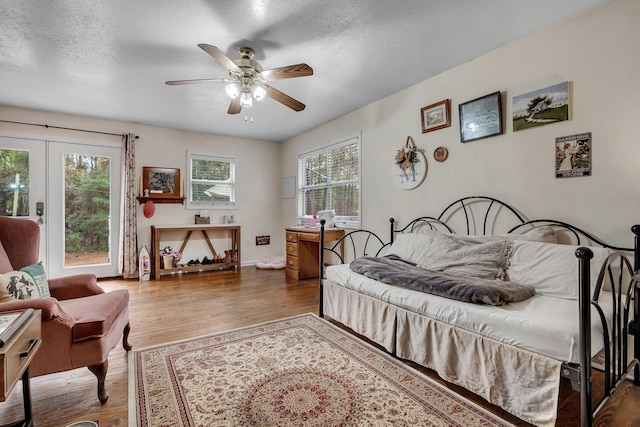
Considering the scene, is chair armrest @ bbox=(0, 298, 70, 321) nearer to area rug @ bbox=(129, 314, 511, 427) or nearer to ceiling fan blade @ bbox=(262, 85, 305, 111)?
area rug @ bbox=(129, 314, 511, 427)

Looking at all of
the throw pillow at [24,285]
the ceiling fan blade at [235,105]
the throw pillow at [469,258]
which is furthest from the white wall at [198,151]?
the throw pillow at [469,258]

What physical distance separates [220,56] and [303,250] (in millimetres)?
2985

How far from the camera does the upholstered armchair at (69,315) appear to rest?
1.53 metres

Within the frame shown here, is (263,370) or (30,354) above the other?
(30,354)

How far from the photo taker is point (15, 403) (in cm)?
164

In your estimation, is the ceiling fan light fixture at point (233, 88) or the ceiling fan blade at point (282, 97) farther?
the ceiling fan blade at point (282, 97)

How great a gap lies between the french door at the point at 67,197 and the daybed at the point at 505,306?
381 cm

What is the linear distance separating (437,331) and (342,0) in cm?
222

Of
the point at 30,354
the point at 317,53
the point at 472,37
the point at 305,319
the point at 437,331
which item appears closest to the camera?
the point at 30,354

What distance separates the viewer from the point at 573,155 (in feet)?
7.00

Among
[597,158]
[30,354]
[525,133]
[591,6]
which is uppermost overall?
[591,6]

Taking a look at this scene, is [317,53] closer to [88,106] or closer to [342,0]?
[342,0]

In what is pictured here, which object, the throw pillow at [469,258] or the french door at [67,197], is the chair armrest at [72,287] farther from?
the french door at [67,197]

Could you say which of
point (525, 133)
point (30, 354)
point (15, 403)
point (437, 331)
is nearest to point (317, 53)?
point (525, 133)
